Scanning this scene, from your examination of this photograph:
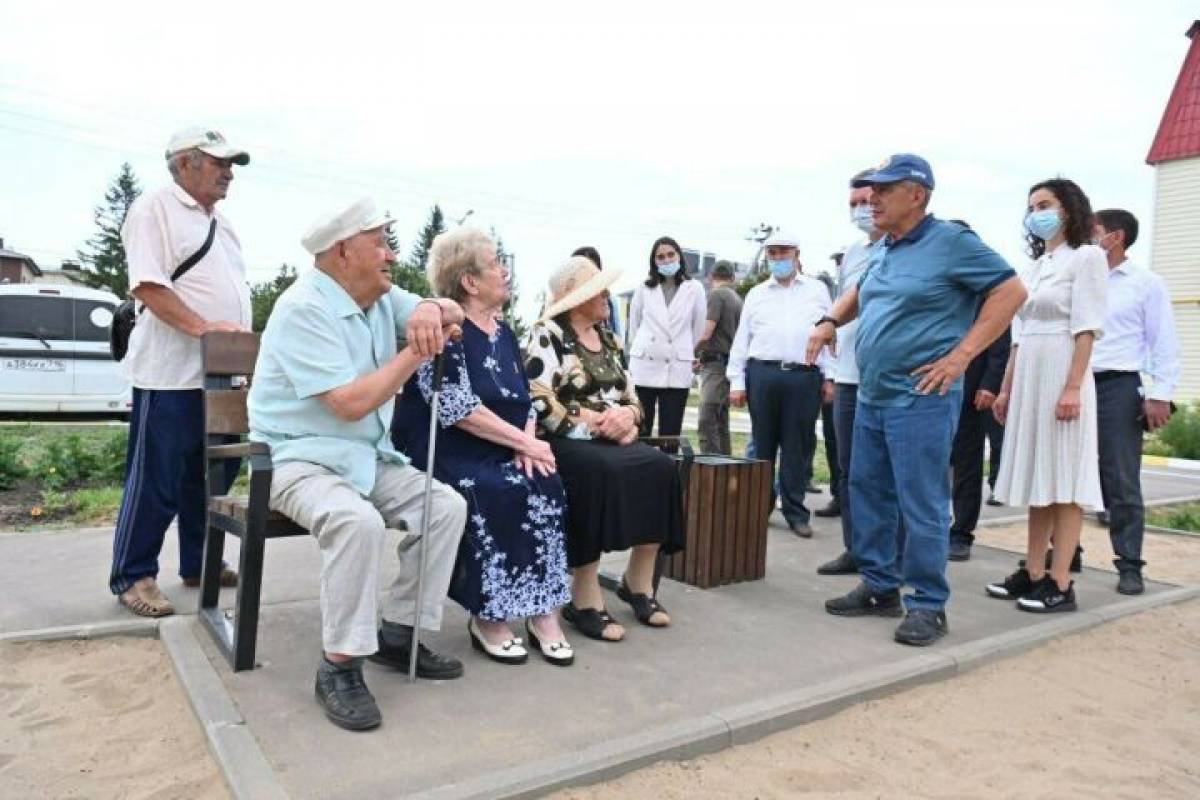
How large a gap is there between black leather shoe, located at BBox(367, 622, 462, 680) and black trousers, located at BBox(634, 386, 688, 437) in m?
3.17

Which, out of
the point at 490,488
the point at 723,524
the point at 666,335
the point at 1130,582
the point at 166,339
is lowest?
the point at 1130,582

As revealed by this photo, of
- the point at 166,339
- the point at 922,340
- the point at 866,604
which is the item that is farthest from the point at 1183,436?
the point at 166,339

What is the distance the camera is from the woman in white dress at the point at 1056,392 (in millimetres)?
4281

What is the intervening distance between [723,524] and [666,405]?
188 cm

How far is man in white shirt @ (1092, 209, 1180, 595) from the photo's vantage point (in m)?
4.78

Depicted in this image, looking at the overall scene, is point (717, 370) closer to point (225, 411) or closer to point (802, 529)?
point (802, 529)

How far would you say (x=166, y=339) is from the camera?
149 inches

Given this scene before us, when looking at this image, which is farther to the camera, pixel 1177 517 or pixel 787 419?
pixel 1177 517

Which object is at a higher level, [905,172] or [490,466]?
[905,172]

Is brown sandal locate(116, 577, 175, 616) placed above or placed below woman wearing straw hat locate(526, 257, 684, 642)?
below

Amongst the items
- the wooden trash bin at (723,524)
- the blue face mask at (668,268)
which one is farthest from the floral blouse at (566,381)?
the blue face mask at (668,268)

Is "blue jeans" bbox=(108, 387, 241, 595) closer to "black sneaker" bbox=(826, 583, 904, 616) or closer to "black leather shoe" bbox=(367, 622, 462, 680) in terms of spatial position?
"black leather shoe" bbox=(367, 622, 462, 680)

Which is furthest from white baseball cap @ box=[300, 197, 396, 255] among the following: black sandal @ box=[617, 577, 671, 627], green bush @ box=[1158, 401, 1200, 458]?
green bush @ box=[1158, 401, 1200, 458]

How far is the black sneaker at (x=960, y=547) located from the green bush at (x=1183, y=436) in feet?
33.5
